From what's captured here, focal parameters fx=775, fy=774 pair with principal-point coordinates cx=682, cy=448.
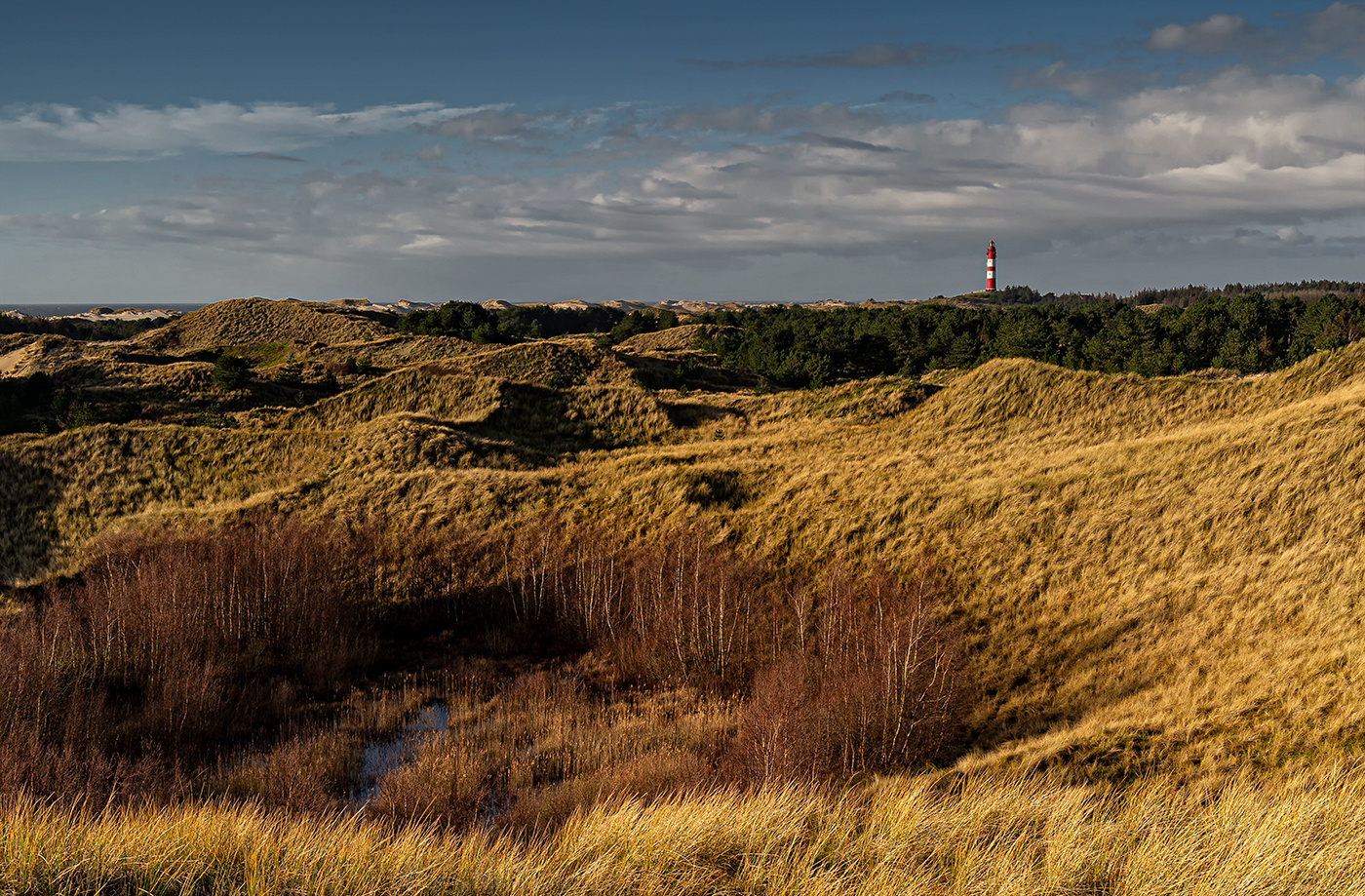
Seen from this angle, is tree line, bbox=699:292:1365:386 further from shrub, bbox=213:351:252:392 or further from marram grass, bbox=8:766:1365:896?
marram grass, bbox=8:766:1365:896

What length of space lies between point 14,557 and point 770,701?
3575cm

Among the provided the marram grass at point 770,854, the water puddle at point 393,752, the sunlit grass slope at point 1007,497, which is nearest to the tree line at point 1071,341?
the sunlit grass slope at point 1007,497

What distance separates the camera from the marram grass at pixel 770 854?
306 inches

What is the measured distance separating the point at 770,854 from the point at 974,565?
58.8 feet

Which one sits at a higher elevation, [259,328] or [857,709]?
[259,328]

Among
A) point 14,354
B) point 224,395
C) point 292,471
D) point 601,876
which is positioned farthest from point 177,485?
point 14,354

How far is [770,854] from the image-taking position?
916cm

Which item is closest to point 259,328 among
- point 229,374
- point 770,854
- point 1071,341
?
point 229,374

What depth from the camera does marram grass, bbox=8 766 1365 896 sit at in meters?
7.76

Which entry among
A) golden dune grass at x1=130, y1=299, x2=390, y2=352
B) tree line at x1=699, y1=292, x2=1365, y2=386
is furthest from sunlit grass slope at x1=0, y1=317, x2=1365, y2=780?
golden dune grass at x1=130, y1=299, x2=390, y2=352

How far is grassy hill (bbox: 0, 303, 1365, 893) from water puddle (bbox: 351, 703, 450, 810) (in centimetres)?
65

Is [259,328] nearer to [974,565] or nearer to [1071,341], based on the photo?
[974,565]

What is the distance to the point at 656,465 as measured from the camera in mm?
36469

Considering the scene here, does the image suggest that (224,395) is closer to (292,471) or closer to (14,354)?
(292,471)
